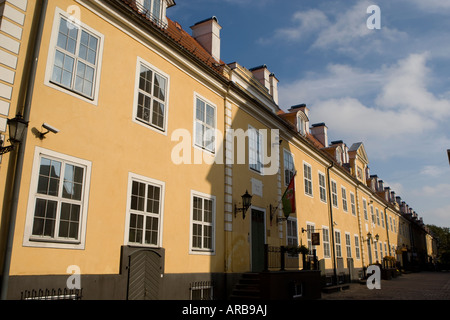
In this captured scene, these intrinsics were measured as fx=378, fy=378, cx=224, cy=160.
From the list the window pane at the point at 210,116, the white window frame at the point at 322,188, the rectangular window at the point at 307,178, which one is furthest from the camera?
the white window frame at the point at 322,188

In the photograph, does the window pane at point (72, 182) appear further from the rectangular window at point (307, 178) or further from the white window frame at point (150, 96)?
the rectangular window at point (307, 178)

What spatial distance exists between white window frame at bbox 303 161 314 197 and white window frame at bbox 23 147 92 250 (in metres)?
14.9

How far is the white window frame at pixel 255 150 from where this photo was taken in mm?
16263

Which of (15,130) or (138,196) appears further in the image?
(138,196)

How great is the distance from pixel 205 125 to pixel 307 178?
1035cm

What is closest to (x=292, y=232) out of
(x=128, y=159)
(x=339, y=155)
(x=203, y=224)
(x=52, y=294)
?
(x=203, y=224)

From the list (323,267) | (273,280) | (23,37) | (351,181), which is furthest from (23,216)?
(351,181)

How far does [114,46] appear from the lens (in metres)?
10.4

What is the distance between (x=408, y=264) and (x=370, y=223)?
1744 centimetres

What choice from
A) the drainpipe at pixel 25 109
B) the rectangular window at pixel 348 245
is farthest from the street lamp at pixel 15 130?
the rectangular window at pixel 348 245

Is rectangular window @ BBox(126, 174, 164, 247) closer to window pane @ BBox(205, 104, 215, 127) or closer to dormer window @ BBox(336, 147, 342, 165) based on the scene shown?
window pane @ BBox(205, 104, 215, 127)

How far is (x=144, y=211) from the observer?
10367mm

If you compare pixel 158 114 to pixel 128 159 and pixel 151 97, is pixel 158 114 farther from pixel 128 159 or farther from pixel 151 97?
pixel 128 159

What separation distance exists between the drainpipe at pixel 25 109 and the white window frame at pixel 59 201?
39 centimetres
